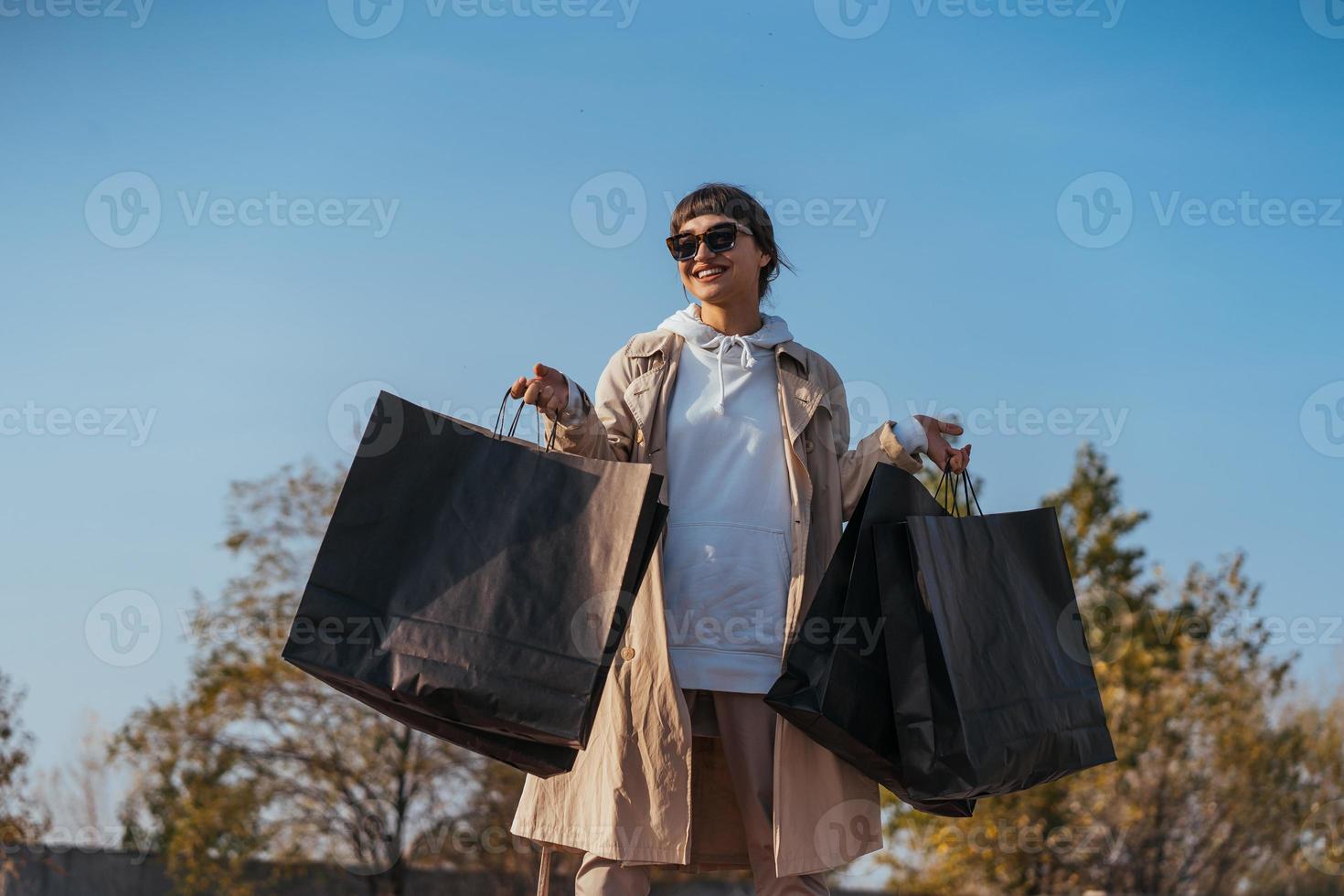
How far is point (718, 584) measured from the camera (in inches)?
117

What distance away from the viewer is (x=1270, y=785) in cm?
1400

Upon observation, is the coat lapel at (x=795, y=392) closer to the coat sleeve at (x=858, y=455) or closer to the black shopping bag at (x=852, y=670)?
the coat sleeve at (x=858, y=455)

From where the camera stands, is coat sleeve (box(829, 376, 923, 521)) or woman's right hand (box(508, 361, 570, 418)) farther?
coat sleeve (box(829, 376, 923, 521))

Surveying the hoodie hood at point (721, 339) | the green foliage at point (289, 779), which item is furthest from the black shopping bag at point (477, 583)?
the green foliage at point (289, 779)

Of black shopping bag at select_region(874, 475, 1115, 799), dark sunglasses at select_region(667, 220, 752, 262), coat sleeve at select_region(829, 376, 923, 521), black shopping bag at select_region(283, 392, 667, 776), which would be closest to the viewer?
black shopping bag at select_region(283, 392, 667, 776)

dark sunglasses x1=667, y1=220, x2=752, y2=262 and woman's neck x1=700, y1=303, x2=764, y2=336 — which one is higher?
dark sunglasses x1=667, y1=220, x2=752, y2=262

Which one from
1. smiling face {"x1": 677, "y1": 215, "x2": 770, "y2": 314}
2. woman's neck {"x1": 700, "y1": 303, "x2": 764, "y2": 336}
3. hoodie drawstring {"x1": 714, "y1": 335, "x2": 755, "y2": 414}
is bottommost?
hoodie drawstring {"x1": 714, "y1": 335, "x2": 755, "y2": 414}

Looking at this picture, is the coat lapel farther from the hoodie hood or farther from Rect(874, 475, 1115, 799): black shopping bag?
Rect(874, 475, 1115, 799): black shopping bag

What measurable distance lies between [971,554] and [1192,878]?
1293cm

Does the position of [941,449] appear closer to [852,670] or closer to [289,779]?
[852,670]

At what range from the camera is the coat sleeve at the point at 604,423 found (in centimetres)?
293

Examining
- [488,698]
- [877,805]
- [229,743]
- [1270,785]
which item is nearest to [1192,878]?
[1270,785]

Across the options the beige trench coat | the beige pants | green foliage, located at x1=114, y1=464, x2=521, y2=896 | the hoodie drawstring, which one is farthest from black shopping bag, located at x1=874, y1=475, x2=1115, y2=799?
green foliage, located at x1=114, y1=464, x2=521, y2=896

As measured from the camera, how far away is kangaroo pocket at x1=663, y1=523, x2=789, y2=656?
2.96 m
